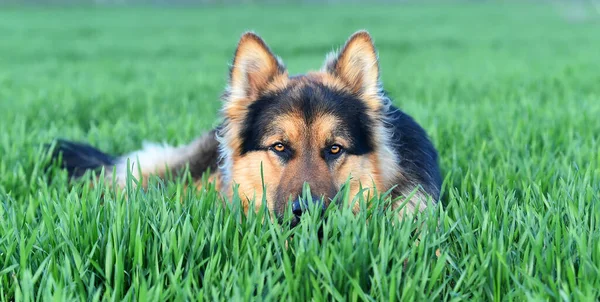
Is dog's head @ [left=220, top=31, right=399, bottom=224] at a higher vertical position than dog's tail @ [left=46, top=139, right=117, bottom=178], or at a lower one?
higher

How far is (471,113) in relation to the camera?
6691 millimetres

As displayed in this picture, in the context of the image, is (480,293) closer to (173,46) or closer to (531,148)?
(531,148)

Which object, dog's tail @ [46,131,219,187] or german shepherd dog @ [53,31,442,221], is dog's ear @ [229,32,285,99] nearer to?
german shepherd dog @ [53,31,442,221]

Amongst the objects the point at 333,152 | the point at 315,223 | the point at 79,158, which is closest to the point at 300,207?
the point at 315,223

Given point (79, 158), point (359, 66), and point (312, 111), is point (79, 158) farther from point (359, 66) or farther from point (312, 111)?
point (359, 66)

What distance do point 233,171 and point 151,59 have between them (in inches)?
508

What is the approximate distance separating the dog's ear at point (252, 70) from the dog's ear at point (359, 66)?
37 centimetres

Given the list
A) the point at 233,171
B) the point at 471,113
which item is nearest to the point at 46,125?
the point at 233,171

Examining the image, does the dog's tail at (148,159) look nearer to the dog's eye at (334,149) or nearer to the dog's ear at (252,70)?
the dog's ear at (252,70)

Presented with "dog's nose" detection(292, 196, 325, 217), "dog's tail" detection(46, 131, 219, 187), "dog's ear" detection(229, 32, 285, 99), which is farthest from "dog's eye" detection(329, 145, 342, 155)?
"dog's tail" detection(46, 131, 219, 187)

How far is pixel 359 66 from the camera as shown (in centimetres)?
389

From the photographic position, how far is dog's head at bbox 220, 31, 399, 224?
3484mm

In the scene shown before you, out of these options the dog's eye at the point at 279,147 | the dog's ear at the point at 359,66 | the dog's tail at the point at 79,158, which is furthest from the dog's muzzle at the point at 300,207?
the dog's tail at the point at 79,158

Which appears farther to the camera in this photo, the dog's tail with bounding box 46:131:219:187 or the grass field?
the dog's tail with bounding box 46:131:219:187
